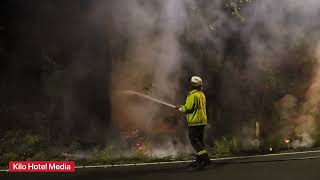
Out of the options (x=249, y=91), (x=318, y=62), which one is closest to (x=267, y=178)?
(x=249, y=91)

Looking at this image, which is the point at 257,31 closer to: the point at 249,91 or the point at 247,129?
the point at 249,91

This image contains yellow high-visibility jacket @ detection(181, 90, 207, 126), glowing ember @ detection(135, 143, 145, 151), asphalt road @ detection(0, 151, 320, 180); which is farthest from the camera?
glowing ember @ detection(135, 143, 145, 151)

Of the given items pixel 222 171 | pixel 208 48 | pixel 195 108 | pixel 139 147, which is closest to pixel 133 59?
pixel 208 48

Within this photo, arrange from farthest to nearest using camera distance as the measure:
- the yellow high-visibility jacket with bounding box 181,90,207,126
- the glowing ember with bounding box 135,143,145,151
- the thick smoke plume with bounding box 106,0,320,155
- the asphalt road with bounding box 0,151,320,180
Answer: the thick smoke plume with bounding box 106,0,320,155
the glowing ember with bounding box 135,143,145,151
the yellow high-visibility jacket with bounding box 181,90,207,126
the asphalt road with bounding box 0,151,320,180

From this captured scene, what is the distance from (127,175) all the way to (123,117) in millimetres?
3450

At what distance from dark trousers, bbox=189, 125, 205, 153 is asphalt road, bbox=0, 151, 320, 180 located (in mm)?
427

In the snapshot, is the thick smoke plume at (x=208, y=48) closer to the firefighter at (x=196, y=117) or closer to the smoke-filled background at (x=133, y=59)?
the smoke-filled background at (x=133, y=59)

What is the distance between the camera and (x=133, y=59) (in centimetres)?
1143

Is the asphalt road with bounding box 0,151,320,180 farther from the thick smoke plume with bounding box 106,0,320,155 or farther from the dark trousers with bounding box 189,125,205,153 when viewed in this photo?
the thick smoke plume with bounding box 106,0,320,155

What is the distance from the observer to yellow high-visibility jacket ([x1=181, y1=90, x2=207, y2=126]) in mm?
8398

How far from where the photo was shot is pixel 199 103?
8453 mm

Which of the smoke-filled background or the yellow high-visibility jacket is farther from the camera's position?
the smoke-filled background

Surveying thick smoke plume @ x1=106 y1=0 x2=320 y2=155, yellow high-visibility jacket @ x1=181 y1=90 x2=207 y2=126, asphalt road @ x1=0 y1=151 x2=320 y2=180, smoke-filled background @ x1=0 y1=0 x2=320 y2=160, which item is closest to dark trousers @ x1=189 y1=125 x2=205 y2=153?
yellow high-visibility jacket @ x1=181 y1=90 x2=207 y2=126

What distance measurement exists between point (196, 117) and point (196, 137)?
1.25 ft
